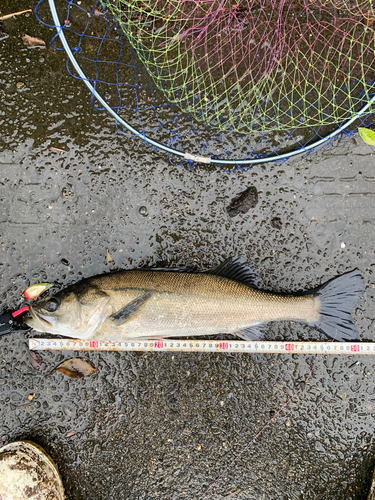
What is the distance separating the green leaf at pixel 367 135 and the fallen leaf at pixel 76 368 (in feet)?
10.6

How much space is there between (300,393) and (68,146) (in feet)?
10.4

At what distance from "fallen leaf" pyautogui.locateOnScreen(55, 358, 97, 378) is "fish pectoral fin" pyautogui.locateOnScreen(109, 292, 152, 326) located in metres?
0.74

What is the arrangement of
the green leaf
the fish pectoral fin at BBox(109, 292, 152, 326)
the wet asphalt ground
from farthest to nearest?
the wet asphalt ground → the green leaf → the fish pectoral fin at BBox(109, 292, 152, 326)

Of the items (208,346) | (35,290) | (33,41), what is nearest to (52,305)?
(35,290)

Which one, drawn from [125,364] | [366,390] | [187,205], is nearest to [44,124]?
[187,205]

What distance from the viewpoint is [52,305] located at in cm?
250

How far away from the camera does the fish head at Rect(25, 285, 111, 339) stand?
2.50m

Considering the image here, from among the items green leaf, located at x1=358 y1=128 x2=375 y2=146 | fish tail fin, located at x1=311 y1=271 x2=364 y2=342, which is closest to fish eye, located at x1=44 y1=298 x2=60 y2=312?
fish tail fin, located at x1=311 y1=271 x2=364 y2=342

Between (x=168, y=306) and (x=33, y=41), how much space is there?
2.67 meters

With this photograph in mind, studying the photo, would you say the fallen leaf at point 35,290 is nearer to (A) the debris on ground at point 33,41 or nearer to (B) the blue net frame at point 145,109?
(B) the blue net frame at point 145,109

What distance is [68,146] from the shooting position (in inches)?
115

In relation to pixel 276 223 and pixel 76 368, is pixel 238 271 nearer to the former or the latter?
pixel 276 223

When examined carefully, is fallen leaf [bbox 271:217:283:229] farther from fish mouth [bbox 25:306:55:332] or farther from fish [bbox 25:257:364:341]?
fish mouth [bbox 25:306:55:332]

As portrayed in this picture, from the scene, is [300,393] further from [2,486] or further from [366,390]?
[2,486]
